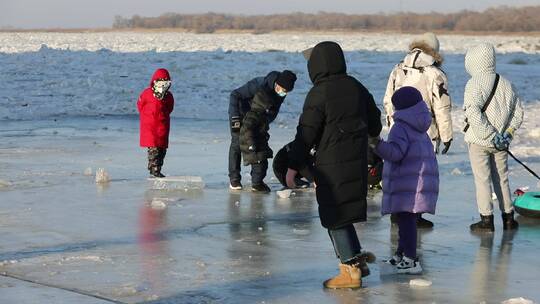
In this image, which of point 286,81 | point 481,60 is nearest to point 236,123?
point 286,81

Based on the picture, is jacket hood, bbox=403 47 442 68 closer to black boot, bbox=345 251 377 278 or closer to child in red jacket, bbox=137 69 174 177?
black boot, bbox=345 251 377 278

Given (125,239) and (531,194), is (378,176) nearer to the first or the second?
(531,194)

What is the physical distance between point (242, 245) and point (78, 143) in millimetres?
8124

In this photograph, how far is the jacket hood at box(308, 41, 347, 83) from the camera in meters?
7.17

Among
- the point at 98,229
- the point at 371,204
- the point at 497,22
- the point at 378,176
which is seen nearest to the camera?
the point at 98,229

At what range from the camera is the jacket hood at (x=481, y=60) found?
9359mm

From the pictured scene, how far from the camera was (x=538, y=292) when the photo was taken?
7270 mm

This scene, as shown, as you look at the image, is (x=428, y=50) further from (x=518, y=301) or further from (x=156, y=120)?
(x=518, y=301)

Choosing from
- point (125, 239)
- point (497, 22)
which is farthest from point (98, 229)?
point (497, 22)

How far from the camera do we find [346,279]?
286 inches

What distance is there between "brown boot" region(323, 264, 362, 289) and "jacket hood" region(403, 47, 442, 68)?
3506mm

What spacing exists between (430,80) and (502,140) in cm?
121

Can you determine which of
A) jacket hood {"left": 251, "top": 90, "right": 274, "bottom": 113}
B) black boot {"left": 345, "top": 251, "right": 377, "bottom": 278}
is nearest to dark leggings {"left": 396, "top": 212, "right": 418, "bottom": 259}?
black boot {"left": 345, "top": 251, "right": 377, "bottom": 278}

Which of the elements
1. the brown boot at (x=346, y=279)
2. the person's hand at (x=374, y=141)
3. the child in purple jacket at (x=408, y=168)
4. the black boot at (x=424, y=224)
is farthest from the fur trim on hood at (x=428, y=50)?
the brown boot at (x=346, y=279)
